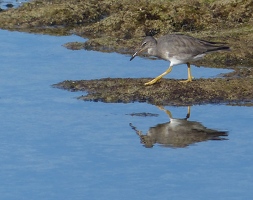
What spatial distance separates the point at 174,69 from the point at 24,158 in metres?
6.00

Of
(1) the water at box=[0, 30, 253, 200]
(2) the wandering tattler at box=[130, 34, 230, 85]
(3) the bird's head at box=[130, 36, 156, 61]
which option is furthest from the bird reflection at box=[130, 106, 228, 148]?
(3) the bird's head at box=[130, 36, 156, 61]

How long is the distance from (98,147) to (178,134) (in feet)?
4.75

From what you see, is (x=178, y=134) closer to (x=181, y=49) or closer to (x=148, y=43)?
(x=181, y=49)

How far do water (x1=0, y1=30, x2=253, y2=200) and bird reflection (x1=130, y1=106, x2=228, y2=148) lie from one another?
0.12 meters

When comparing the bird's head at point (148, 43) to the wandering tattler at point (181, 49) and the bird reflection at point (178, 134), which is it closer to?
the wandering tattler at point (181, 49)

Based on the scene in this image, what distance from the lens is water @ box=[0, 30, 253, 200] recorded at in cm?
1116

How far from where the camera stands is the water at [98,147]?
11164mm

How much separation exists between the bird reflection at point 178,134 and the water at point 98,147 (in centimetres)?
12

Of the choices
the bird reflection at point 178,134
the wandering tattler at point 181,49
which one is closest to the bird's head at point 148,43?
the wandering tattler at point 181,49

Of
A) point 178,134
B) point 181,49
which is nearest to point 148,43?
point 181,49

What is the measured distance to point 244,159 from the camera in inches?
484

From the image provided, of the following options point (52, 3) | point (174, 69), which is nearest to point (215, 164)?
point (174, 69)

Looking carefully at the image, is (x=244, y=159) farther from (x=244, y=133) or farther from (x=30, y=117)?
(x=30, y=117)

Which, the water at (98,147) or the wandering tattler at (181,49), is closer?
the water at (98,147)
